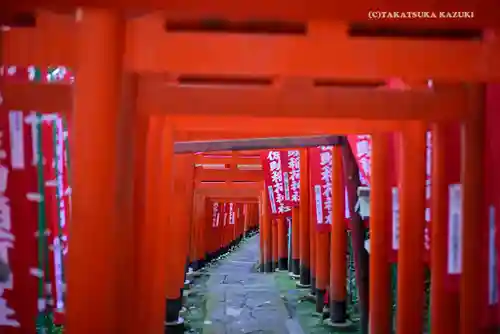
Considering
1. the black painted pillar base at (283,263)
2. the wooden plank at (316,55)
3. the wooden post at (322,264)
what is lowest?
the black painted pillar base at (283,263)

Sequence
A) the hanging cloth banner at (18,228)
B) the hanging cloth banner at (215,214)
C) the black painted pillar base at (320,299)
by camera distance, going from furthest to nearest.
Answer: the hanging cloth banner at (215,214) < the black painted pillar base at (320,299) < the hanging cloth banner at (18,228)

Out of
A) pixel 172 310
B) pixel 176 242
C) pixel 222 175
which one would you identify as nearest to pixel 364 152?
pixel 172 310

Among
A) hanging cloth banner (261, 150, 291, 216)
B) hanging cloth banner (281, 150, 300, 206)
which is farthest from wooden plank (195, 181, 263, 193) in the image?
hanging cloth banner (281, 150, 300, 206)

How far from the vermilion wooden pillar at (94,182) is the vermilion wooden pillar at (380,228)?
150 inches

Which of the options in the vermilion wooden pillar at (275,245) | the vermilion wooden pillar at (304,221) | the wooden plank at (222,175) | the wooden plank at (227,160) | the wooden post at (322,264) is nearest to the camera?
the wooden post at (322,264)

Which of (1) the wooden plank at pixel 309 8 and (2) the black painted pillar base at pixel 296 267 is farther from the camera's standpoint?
(2) the black painted pillar base at pixel 296 267

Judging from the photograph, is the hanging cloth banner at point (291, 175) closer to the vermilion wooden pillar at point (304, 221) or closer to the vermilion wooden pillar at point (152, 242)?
the vermilion wooden pillar at point (304, 221)

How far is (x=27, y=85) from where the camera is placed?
456cm

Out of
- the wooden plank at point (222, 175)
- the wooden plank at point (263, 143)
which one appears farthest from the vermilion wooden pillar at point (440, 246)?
the wooden plank at point (222, 175)

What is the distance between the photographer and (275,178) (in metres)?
14.2

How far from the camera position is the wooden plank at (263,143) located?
9.27 m

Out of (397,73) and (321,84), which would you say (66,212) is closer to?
(321,84)

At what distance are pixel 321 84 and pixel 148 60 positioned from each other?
2074mm

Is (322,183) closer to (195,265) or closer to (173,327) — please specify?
(173,327)
